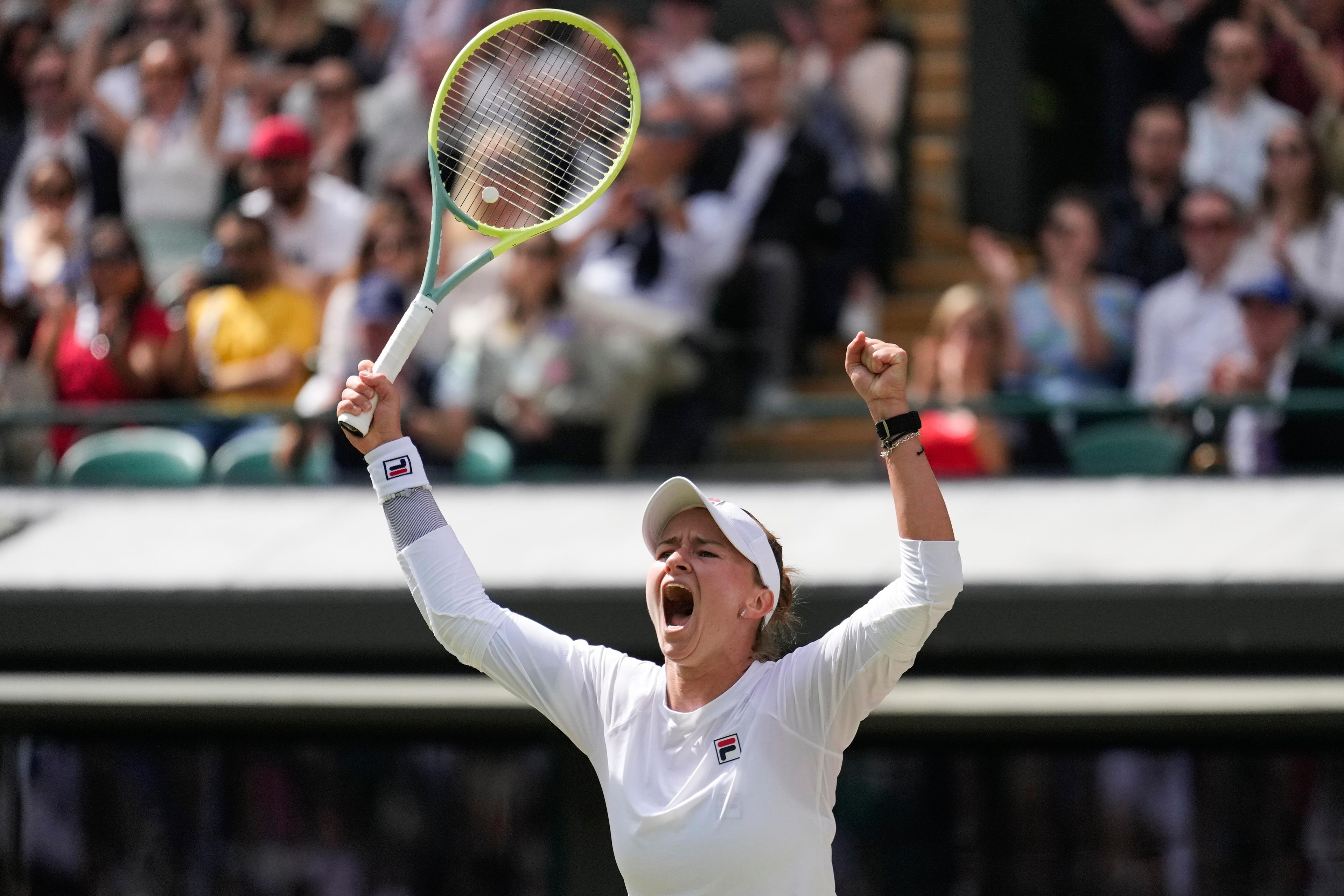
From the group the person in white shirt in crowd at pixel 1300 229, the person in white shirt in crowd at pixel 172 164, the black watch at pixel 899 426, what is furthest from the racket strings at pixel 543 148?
the person in white shirt in crowd at pixel 172 164

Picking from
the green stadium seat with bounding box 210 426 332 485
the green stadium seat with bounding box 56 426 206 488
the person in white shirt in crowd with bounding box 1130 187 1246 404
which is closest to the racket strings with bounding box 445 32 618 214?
the green stadium seat with bounding box 210 426 332 485

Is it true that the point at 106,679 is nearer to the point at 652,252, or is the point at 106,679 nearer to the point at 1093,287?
the point at 652,252

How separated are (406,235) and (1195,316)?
2.79 meters

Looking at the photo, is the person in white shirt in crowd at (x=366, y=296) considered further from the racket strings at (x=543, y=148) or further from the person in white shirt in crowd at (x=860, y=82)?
the person in white shirt in crowd at (x=860, y=82)

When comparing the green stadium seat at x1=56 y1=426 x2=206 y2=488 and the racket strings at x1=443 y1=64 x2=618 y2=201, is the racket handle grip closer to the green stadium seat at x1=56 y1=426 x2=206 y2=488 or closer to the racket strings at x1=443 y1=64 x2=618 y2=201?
the racket strings at x1=443 y1=64 x2=618 y2=201

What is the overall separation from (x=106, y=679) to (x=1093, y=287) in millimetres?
3527

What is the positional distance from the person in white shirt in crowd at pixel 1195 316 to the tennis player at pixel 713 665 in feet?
11.0

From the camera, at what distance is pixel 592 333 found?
20.3 feet

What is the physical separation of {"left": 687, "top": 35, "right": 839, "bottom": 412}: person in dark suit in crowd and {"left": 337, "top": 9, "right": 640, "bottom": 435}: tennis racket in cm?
49

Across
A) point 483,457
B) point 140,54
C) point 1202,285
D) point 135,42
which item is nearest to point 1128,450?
point 1202,285

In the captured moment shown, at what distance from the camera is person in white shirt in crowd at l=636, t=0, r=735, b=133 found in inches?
285

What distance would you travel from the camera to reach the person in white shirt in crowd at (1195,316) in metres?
5.88

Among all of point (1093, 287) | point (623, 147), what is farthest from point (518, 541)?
point (623, 147)

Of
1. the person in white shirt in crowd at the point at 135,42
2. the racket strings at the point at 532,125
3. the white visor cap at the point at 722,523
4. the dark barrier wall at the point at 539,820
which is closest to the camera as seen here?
the white visor cap at the point at 722,523
